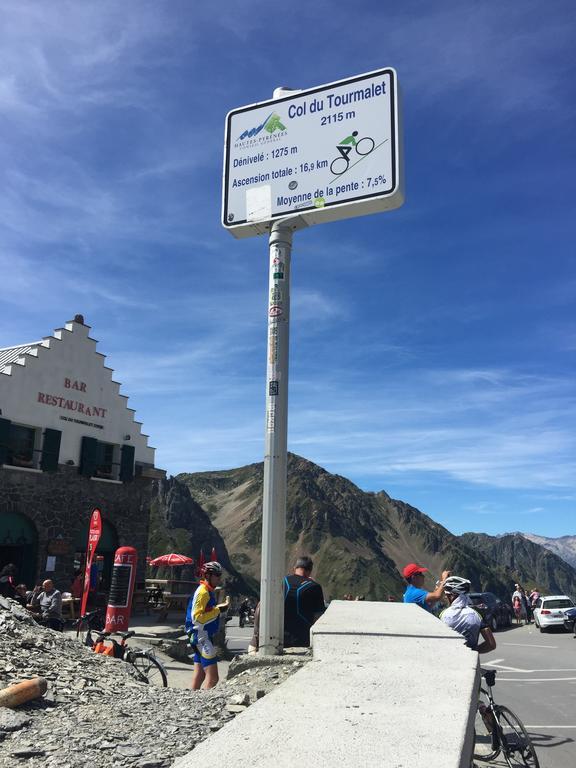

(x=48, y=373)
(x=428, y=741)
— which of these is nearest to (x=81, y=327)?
(x=48, y=373)

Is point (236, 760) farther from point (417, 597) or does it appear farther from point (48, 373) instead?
point (48, 373)

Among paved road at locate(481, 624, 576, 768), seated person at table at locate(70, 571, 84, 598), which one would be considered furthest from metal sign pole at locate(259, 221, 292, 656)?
seated person at table at locate(70, 571, 84, 598)

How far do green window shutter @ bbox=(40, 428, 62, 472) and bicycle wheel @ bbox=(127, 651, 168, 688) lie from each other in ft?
40.3

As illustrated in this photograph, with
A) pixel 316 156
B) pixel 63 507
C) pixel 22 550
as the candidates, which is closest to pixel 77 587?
pixel 22 550

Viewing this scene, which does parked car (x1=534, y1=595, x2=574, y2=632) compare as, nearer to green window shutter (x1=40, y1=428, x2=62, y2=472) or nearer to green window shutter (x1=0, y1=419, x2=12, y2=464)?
green window shutter (x1=40, y1=428, x2=62, y2=472)

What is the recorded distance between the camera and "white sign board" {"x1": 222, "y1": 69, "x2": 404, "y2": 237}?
5.95 metres

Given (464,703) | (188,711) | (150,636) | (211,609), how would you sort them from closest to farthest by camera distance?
(464,703) < (188,711) < (211,609) < (150,636)

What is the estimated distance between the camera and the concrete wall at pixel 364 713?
2.24 m

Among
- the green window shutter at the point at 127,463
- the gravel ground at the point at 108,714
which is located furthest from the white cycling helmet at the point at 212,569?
the green window shutter at the point at 127,463

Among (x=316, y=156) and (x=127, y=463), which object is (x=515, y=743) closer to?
(x=316, y=156)

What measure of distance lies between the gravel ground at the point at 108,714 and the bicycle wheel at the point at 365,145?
4523mm

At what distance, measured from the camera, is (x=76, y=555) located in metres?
21.5

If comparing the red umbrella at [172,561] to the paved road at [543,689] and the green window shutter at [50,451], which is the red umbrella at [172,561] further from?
the paved road at [543,689]

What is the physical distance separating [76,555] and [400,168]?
1943cm
